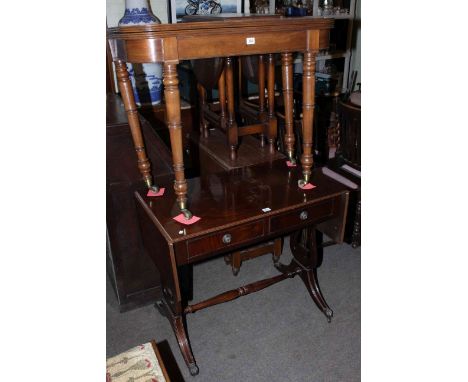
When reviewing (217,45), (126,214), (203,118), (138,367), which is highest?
(217,45)

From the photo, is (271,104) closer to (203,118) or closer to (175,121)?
(203,118)

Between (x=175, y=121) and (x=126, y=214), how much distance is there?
2.84ft

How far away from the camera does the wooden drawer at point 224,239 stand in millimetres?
1726

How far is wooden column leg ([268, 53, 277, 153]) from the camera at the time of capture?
2408 millimetres

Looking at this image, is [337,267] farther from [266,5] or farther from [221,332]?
[266,5]

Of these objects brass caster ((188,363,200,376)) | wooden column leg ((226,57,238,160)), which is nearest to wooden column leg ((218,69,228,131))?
wooden column leg ((226,57,238,160))

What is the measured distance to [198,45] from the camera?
60.7 inches

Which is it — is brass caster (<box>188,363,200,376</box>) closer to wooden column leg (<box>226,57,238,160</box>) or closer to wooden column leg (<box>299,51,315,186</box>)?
wooden column leg (<box>299,51,315,186</box>)

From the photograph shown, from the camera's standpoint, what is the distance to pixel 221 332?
238cm

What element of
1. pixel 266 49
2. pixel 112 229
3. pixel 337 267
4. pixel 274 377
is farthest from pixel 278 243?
pixel 266 49

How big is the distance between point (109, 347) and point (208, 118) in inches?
68.1

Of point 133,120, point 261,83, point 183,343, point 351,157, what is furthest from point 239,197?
point 351,157

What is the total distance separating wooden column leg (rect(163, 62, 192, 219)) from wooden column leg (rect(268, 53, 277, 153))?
960 millimetres

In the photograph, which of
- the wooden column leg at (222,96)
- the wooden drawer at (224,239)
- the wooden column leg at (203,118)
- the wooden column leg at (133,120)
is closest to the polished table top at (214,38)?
the wooden column leg at (133,120)
